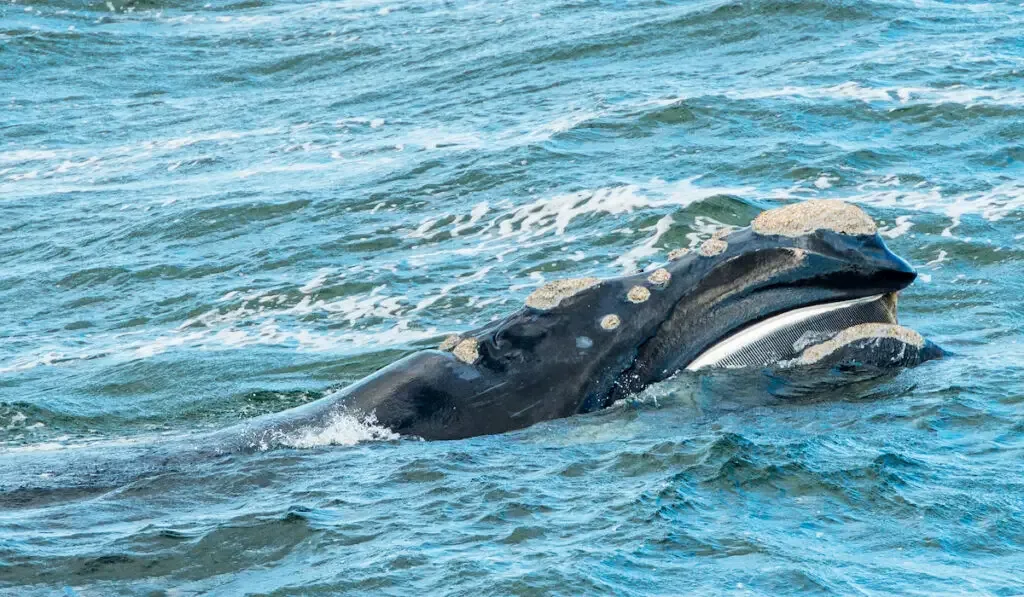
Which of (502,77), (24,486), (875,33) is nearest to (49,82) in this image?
(502,77)

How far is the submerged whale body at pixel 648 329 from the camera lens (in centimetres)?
859

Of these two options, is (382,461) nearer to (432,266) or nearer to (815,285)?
(815,285)

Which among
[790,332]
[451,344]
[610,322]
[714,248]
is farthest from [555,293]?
[790,332]

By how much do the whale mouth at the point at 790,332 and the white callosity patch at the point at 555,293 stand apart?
0.76 meters

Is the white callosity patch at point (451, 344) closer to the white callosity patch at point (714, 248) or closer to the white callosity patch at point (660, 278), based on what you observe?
the white callosity patch at point (660, 278)

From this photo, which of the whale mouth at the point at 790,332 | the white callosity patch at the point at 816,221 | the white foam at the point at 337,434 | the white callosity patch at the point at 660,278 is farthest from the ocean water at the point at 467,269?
Result: the white callosity patch at the point at 816,221

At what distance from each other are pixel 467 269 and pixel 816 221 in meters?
7.54

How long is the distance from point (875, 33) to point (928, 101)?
4.68m

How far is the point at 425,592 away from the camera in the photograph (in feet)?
22.1

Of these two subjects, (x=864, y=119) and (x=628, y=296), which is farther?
(x=864, y=119)

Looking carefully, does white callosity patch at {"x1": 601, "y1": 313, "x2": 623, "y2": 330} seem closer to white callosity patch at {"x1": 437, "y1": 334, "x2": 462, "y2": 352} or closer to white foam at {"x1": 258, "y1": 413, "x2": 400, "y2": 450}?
white callosity patch at {"x1": 437, "y1": 334, "x2": 462, "y2": 352}

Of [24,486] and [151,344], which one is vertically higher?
[24,486]

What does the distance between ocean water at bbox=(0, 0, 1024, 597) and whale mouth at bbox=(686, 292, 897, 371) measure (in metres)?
0.17

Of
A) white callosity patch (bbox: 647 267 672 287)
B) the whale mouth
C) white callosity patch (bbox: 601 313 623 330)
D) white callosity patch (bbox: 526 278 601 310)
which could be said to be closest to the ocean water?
the whale mouth
